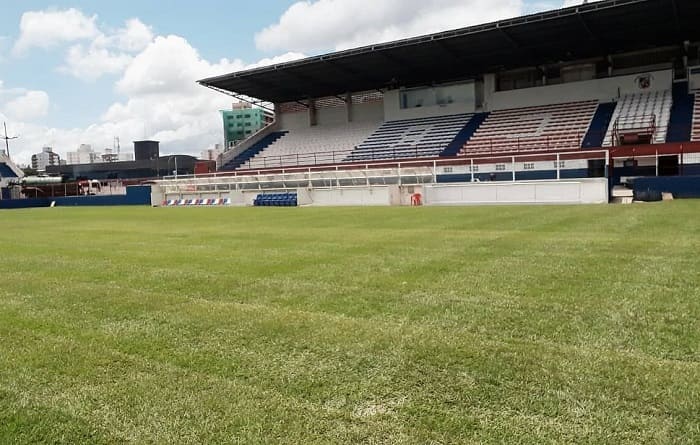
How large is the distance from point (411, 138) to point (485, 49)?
9.26 m

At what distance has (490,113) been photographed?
42.9m

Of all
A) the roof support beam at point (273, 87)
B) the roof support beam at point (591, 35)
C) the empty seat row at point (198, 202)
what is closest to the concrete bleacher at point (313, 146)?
the roof support beam at point (273, 87)

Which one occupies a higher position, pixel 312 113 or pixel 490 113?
pixel 312 113

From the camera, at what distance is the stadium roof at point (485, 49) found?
32.0 meters

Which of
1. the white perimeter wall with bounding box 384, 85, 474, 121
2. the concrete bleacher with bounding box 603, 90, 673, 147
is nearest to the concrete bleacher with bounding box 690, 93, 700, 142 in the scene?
the concrete bleacher with bounding box 603, 90, 673, 147

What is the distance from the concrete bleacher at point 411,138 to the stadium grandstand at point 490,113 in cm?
17

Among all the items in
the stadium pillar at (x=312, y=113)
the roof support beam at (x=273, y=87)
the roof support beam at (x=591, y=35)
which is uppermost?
the roof support beam at (x=273, y=87)

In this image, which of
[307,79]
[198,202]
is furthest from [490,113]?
[198,202]

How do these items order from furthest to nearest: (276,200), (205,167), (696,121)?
(205,167), (696,121), (276,200)

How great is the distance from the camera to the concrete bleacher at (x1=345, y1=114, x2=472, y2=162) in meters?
40.9

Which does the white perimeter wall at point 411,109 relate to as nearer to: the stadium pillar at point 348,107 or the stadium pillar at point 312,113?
the stadium pillar at point 348,107

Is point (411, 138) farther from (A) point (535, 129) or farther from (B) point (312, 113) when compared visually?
(B) point (312, 113)

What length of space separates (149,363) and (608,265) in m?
6.15

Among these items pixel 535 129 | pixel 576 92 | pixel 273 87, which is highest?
pixel 273 87
